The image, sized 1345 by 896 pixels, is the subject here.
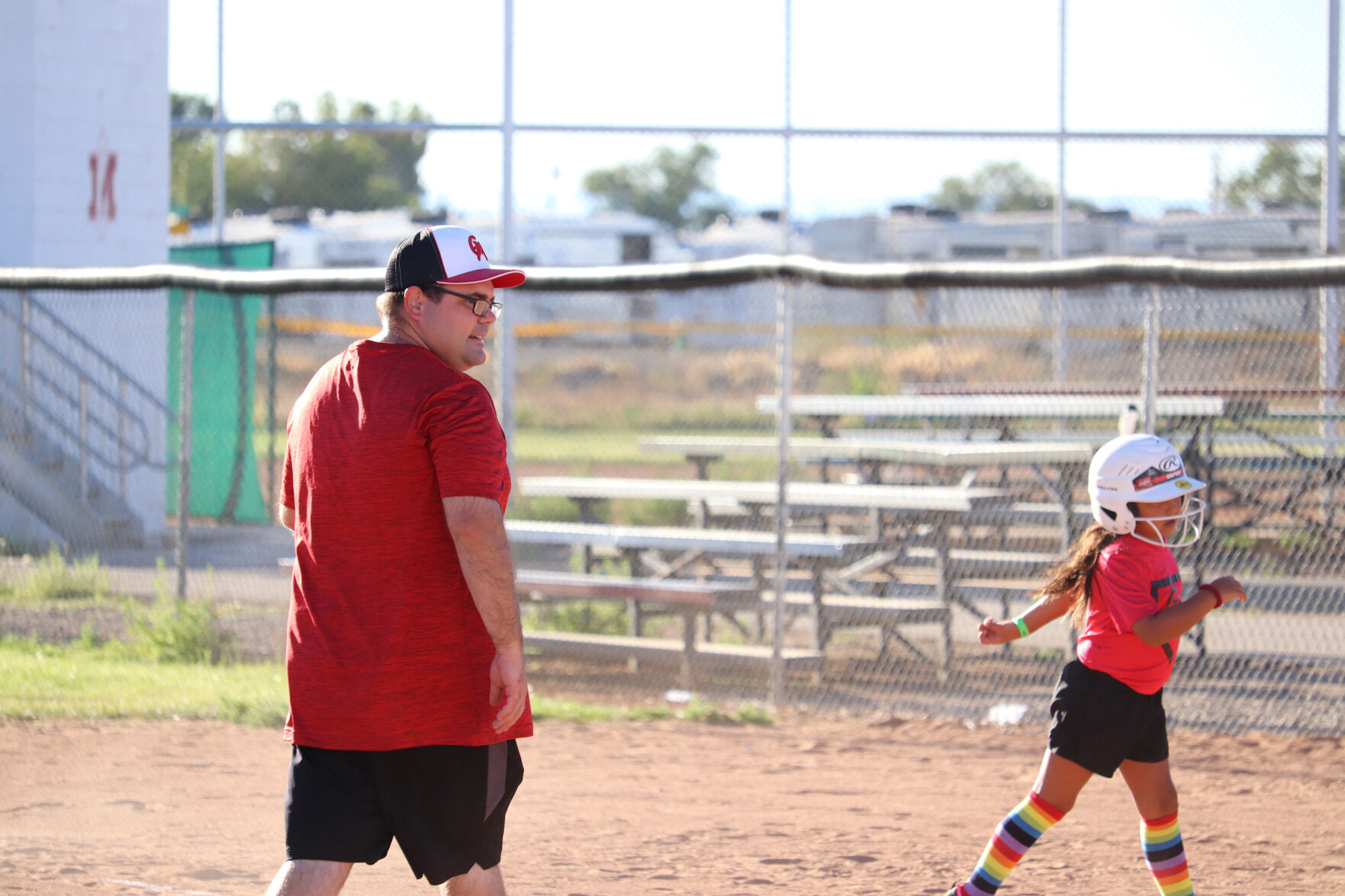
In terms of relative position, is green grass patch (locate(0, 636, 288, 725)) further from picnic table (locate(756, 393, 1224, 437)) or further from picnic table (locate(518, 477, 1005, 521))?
picnic table (locate(756, 393, 1224, 437))

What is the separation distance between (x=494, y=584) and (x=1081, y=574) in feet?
6.47

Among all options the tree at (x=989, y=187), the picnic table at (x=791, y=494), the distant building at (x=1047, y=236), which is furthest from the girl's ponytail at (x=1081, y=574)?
the tree at (x=989, y=187)

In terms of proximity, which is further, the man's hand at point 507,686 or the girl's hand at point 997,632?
the girl's hand at point 997,632

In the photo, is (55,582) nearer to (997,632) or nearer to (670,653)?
(670,653)

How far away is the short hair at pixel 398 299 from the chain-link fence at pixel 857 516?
3.24 metres

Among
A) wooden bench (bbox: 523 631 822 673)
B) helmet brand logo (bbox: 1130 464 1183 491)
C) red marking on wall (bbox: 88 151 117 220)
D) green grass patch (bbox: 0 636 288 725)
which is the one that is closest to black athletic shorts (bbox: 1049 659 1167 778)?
helmet brand logo (bbox: 1130 464 1183 491)

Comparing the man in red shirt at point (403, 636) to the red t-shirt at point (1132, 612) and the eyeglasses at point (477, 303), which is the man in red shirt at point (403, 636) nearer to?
the eyeglasses at point (477, 303)

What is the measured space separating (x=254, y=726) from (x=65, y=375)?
6989mm

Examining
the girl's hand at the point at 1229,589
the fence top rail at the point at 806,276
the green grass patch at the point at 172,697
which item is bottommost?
the green grass patch at the point at 172,697

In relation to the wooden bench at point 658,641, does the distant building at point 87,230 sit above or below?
above

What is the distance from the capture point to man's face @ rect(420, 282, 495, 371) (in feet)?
10.1

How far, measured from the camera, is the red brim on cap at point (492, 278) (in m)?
3.06

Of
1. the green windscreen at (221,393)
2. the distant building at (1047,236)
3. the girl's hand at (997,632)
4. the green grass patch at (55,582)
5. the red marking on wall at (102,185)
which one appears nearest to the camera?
the girl's hand at (997,632)

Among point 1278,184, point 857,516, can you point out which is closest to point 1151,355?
point 857,516
